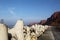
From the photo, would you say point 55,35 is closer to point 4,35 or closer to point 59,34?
point 59,34

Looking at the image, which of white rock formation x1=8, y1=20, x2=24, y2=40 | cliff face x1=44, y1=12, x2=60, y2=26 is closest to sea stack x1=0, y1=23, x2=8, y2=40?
white rock formation x1=8, y1=20, x2=24, y2=40

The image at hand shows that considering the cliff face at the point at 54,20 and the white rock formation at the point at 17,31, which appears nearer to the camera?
the white rock formation at the point at 17,31

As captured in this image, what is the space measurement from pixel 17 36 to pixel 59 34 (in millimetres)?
3295

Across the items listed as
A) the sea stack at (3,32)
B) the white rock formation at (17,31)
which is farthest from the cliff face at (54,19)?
the sea stack at (3,32)

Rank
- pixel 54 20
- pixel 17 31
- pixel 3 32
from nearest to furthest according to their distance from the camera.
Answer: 1. pixel 3 32
2. pixel 17 31
3. pixel 54 20

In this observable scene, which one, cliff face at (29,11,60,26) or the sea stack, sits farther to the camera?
cliff face at (29,11,60,26)

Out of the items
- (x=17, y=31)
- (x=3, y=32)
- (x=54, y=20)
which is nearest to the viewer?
(x=3, y=32)

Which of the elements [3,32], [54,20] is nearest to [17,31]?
[3,32]

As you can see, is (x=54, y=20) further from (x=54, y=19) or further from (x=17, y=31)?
(x=17, y=31)

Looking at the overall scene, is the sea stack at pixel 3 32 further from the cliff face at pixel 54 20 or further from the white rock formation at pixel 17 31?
the cliff face at pixel 54 20

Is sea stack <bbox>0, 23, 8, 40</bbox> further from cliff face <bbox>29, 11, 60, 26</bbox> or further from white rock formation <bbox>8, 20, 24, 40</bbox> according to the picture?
cliff face <bbox>29, 11, 60, 26</bbox>

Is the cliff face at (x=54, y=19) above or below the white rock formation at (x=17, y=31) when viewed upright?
above

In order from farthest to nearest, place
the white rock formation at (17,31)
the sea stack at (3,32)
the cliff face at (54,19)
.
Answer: the cliff face at (54,19)
the white rock formation at (17,31)
the sea stack at (3,32)

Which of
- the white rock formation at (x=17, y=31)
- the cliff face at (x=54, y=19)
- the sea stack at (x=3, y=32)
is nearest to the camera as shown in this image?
the sea stack at (x=3, y=32)
